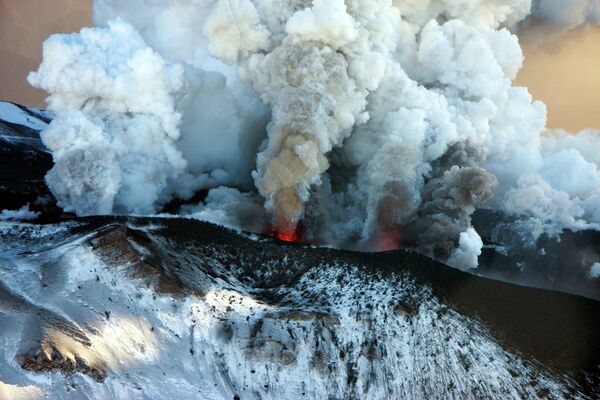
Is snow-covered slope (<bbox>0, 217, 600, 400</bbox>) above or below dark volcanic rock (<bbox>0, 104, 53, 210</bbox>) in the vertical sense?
below

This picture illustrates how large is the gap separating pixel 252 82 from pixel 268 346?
106ft

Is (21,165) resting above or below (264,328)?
above

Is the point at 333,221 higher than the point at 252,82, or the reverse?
the point at 252,82

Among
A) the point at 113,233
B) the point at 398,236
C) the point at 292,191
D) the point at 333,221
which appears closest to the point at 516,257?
the point at 398,236

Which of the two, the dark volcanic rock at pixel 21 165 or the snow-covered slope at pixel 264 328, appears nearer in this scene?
the snow-covered slope at pixel 264 328

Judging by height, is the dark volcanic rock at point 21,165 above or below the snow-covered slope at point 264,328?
above

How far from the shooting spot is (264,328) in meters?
28.8

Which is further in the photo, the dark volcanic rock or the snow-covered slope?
the dark volcanic rock

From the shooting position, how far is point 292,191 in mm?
44844

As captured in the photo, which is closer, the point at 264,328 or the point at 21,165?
the point at 264,328

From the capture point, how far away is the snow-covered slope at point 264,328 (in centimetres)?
2547

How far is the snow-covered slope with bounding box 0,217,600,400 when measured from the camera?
25469 millimetres

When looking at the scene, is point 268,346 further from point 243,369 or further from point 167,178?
point 167,178

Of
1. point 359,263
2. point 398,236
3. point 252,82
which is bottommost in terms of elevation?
point 359,263
